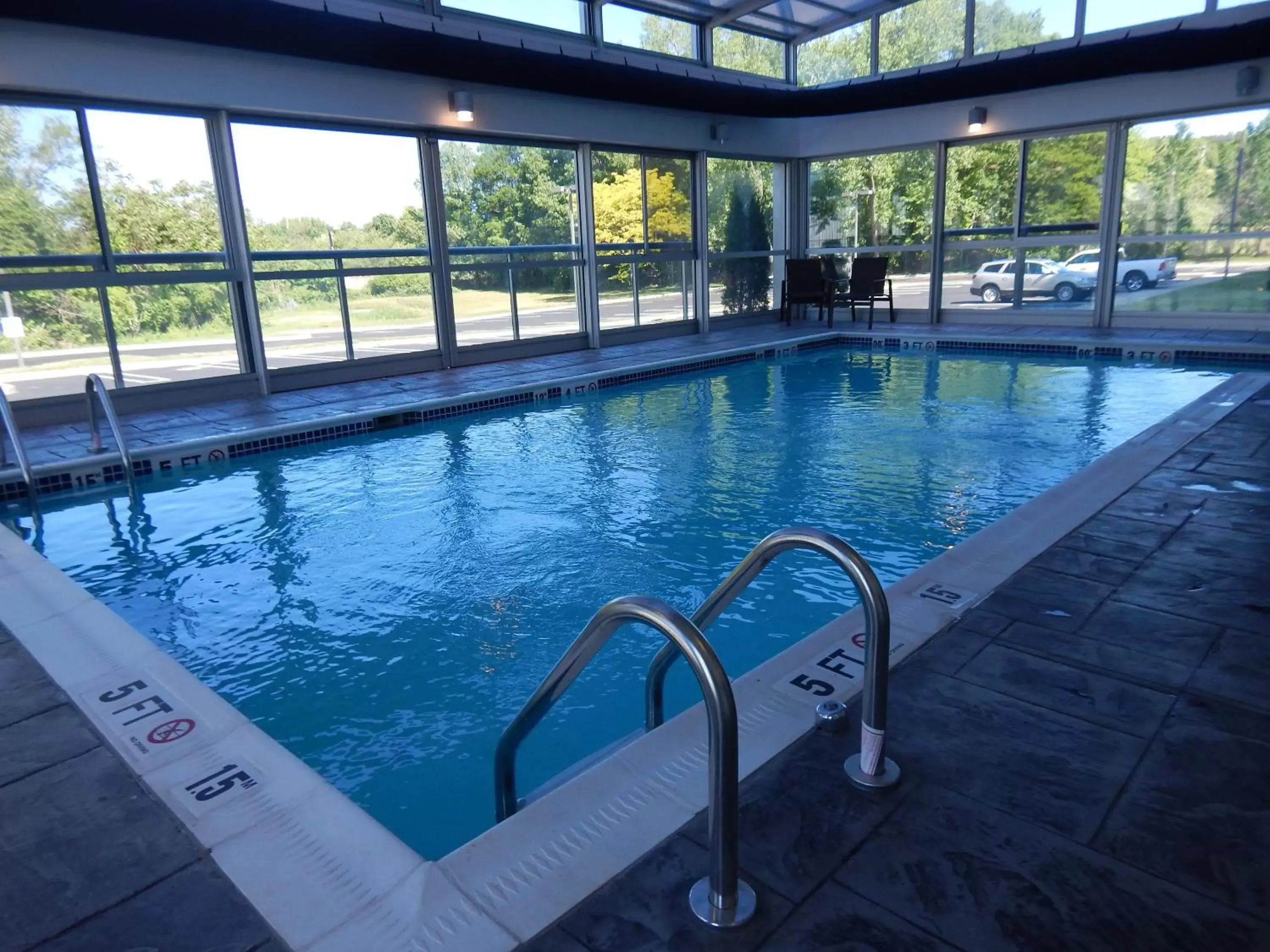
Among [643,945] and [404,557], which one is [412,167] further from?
[643,945]

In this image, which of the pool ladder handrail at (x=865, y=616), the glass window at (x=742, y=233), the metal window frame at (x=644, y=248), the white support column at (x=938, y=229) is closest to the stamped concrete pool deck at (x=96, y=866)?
the pool ladder handrail at (x=865, y=616)

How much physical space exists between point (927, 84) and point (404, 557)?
8644 millimetres

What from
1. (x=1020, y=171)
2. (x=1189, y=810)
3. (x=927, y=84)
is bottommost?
(x=1189, y=810)

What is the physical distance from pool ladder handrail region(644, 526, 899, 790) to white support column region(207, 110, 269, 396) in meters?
6.50

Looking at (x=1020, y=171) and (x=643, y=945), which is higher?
(x=1020, y=171)

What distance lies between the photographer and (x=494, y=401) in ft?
23.5

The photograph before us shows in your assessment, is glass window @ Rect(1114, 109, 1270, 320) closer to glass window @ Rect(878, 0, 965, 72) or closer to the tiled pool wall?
the tiled pool wall

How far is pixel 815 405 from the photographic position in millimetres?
7211

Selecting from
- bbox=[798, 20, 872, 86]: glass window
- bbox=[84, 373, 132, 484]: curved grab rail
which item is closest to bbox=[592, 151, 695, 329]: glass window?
bbox=[798, 20, 872, 86]: glass window

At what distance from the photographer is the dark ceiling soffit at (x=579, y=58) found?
5531 mm

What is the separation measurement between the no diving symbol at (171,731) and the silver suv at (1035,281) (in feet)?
35.3

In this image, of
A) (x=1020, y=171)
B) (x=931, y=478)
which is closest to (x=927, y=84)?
(x=1020, y=171)

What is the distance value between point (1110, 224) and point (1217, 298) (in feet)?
4.74

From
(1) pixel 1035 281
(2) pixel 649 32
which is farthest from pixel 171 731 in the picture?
(1) pixel 1035 281
